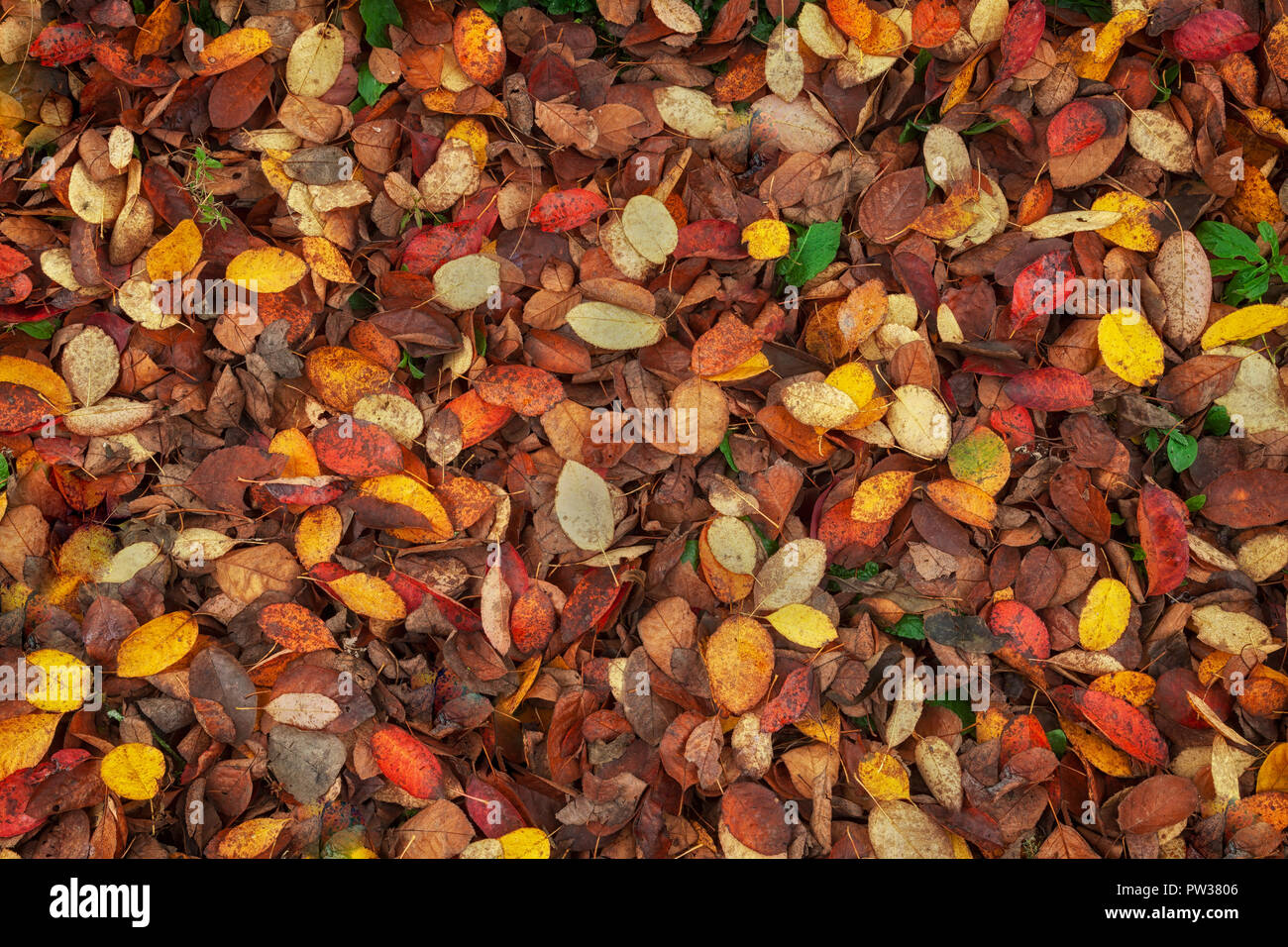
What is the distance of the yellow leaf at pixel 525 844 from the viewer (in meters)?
1.54

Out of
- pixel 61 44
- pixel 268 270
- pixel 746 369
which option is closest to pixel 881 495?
pixel 746 369

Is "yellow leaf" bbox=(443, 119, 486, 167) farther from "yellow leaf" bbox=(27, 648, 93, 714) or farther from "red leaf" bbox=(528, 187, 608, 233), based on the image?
"yellow leaf" bbox=(27, 648, 93, 714)

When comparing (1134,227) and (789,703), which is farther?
(1134,227)

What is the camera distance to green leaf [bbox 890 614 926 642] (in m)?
1.61

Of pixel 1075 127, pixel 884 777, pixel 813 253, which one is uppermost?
pixel 1075 127

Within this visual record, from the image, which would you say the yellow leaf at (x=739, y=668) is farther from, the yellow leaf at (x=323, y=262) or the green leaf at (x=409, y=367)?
the yellow leaf at (x=323, y=262)

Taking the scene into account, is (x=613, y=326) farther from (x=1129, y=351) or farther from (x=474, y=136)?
(x=1129, y=351)

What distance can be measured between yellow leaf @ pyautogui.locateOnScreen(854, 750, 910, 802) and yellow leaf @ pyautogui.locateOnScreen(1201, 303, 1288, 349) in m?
0.93

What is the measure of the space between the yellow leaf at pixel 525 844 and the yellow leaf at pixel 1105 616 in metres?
0.99

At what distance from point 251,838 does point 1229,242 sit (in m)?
1.98

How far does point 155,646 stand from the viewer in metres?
1.56

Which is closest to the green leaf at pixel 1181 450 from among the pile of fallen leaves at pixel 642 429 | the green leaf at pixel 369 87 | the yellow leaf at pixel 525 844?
the pile of fallen leaves at pixel 642 429

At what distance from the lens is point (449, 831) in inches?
61.1

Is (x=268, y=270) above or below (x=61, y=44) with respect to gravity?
below
